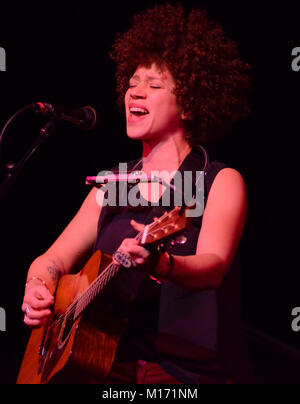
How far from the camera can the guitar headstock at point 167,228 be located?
1279 millimetres

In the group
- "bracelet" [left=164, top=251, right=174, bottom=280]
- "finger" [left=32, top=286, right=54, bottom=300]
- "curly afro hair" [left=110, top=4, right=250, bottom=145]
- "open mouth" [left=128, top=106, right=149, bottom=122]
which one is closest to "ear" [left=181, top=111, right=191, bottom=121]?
"curly afro hair" [left=110, top=4, right=250, bottom=145]

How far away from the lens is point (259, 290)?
354cm

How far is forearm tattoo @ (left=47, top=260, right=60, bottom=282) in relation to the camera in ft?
6.78

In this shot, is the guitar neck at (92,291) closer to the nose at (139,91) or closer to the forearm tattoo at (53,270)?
the forearm tattoo at (53,270)

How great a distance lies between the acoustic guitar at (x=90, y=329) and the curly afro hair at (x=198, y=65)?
29.2 inches

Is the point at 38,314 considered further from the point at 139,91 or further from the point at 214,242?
the point at 139,91

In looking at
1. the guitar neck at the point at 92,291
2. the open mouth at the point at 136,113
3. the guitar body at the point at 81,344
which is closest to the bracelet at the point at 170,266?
the guitar neck at the point at 92,291

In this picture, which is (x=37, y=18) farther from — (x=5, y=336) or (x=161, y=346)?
(x=161, y=346)

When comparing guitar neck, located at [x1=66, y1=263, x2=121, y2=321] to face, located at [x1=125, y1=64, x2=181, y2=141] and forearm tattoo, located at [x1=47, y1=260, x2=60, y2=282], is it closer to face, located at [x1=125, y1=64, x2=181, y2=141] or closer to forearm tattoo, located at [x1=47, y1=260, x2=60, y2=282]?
forearm tattoo, located at [x1=47, y1=260, x2=60, y2=282]

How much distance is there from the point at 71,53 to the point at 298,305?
2.39 meters

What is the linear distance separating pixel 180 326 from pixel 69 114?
36.7 inches

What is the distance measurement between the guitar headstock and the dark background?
181 centimetres

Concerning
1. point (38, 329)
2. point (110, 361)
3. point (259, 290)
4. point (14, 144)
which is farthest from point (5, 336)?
point (110, 361)

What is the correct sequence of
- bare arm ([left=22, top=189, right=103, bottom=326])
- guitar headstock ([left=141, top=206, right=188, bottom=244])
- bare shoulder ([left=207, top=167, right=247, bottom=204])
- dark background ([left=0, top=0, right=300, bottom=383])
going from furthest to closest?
1. dark background ([left=0, top=0, right=300, bottom=383])
2. bare arm ([left=22, top=189, right=103, bottom=326])
3. bare shoulder ([left=207, top=167, right=247, bottom=204])
4. guitar headstock ([left=141, top=206, right=188, bottom=244])
